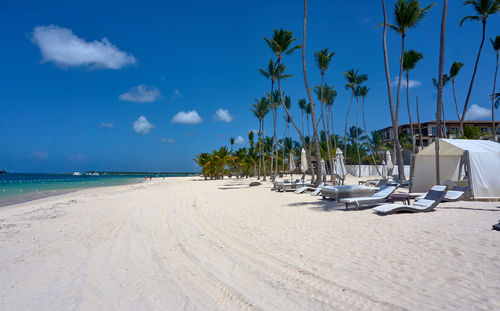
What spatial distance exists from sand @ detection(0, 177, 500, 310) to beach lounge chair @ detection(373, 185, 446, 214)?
0.68 feet

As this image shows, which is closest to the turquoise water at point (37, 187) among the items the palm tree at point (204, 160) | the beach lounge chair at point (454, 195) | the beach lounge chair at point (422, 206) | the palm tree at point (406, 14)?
the palm tree at point (204, 160)

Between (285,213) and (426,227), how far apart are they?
3.41 metres

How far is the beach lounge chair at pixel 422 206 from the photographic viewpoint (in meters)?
6.20

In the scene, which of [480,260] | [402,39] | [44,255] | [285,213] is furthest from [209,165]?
[480,260]

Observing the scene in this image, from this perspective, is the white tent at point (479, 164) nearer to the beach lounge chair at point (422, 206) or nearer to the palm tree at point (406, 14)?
the beach lounge chair at point (422, 206)

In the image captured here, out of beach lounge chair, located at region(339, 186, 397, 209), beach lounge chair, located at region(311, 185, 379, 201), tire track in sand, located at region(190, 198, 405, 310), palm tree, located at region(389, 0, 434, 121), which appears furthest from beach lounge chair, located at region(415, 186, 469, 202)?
palm tree, located at region(389, 0, 434, 121)

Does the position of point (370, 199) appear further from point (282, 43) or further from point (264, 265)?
point (282, 43)

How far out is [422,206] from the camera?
6438 mm

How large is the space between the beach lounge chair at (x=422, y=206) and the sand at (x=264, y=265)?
21 cm

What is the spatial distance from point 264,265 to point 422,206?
16.9 feet

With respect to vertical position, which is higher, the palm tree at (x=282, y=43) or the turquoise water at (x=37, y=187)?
the palm tree at (x=282, y=43)

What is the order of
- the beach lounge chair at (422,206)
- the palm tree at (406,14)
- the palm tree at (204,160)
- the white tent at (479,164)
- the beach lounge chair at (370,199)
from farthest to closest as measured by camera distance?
1. the palm tree at (204,160)
2. the palm tree at (406,14)
3. the white tent at (479,164)
4. the beach lounge chair at (370,199)
5. the beach lounge chair at (422,206)

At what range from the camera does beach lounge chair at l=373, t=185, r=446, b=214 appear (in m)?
6.20

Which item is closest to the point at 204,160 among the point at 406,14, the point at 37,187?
the point at 37,187
